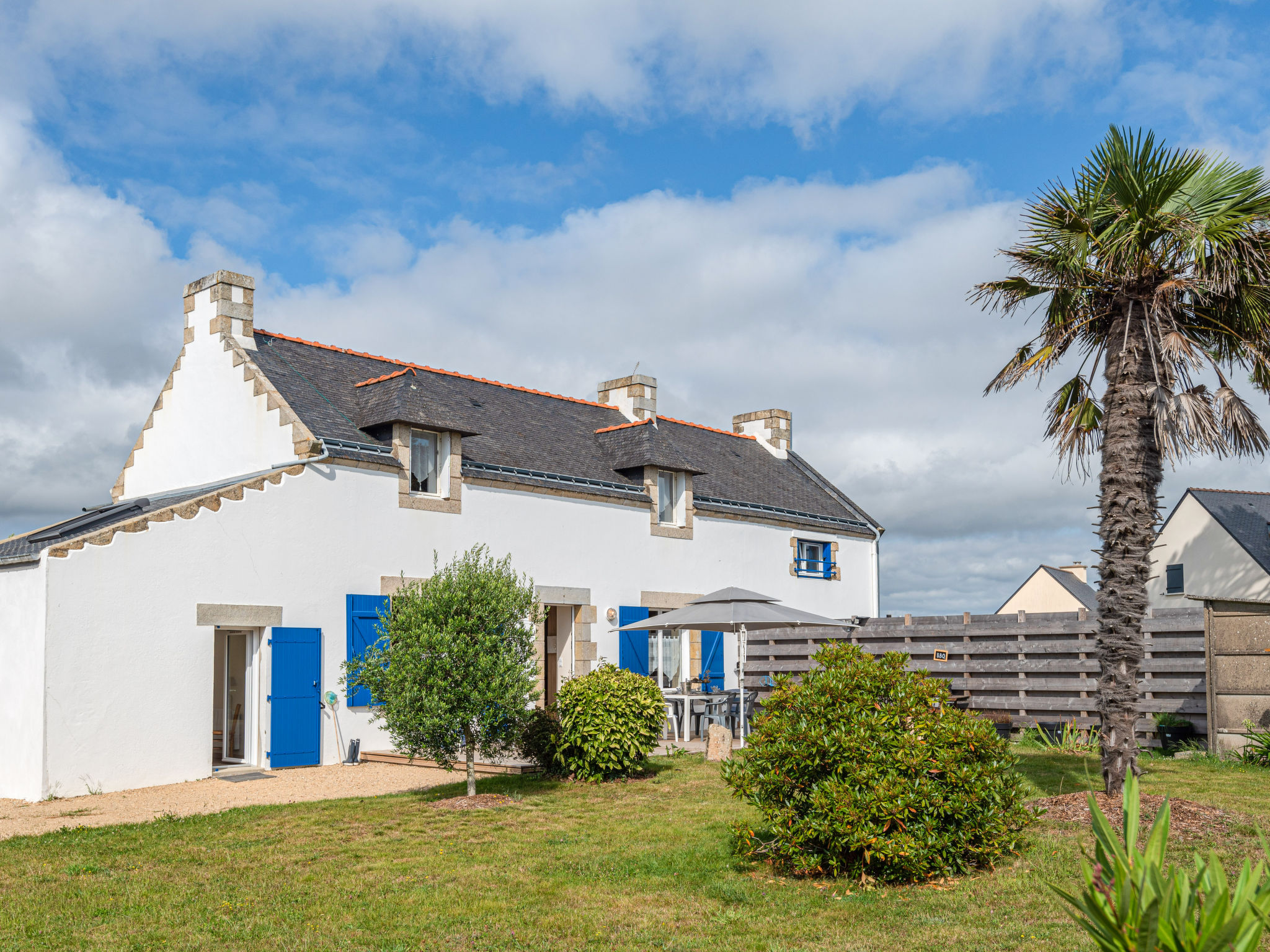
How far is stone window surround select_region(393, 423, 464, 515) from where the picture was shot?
17.0 m

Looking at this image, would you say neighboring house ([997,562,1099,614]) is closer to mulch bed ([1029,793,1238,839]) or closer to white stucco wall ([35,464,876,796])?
white stucco wall ([35,464,876,796])

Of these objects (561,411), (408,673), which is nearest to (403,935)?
(408,673)

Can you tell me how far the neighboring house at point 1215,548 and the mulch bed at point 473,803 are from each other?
1110 inches

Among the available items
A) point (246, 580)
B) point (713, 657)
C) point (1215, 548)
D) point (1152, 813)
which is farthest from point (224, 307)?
point (1215, 548)

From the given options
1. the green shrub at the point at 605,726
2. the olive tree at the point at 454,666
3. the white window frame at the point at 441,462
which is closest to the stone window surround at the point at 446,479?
the white window frame at the point at 441,462

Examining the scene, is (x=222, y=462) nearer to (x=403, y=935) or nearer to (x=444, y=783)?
(x=444, y=783)

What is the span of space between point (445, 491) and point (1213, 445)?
11.5 metres

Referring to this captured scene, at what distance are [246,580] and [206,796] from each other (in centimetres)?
326

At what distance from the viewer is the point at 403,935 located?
21.2 ft

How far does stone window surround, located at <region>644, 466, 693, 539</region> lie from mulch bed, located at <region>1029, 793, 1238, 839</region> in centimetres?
1223

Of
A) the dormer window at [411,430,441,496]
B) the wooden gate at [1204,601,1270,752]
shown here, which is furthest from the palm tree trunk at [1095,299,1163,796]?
the dormer window at [411,430,441,496]

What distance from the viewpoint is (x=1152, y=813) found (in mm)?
8445

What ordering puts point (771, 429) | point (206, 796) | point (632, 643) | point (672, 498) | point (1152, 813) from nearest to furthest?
point (1152, 813), point (206, 796), point (632, 643), point (672, 498), point (771, 429)

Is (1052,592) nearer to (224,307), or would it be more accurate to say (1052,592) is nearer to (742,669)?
(742,669)
